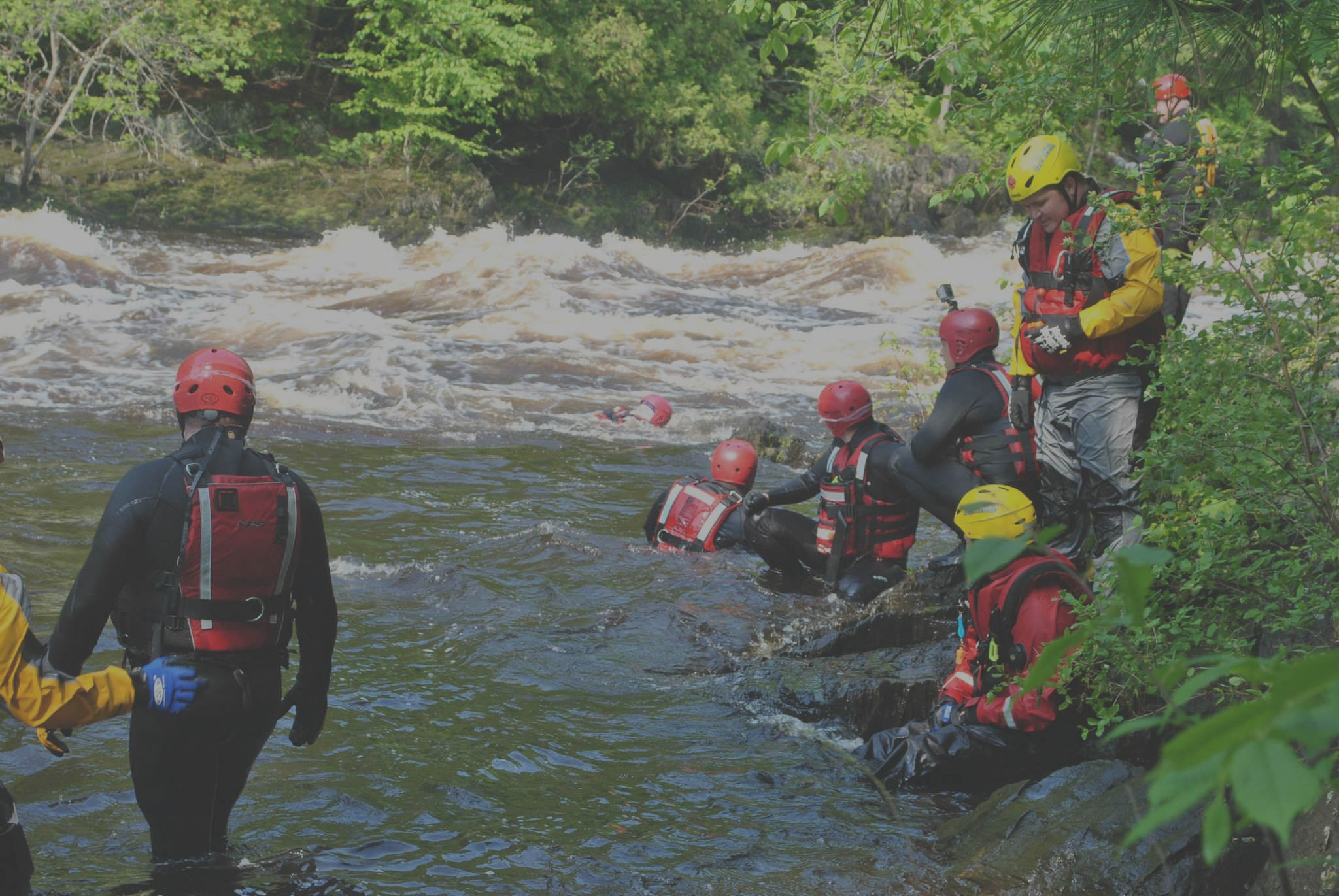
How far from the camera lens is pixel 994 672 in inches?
191

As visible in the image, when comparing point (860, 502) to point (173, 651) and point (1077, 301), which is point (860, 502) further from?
point (173, 651)

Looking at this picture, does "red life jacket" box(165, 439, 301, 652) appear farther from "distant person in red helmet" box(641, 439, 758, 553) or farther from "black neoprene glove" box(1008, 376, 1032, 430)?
Result: "distant person in red helmet" box(641, 439, 758, 553)

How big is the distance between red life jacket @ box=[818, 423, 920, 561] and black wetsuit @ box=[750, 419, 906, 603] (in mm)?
38

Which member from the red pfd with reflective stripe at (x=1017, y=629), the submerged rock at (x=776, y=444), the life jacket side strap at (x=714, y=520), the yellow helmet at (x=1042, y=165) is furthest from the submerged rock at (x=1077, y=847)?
the submerged rock at (x=776, y=444)

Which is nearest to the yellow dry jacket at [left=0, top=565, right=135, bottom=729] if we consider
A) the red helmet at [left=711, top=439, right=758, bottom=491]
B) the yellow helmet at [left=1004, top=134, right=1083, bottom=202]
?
the yellow helmet at [left=1004, top=134, right=1083, bottom=202]

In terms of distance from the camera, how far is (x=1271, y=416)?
3.66 m

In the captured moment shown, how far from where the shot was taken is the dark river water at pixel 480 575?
4.47 meters

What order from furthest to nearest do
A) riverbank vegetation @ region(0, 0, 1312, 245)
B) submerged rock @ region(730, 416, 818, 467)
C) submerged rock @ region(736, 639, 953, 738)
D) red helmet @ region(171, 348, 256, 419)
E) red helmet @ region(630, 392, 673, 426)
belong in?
riverbank vegetation @ region(0, 0, 1312, 245), red helmet @ region(630, 392, 673, 426), submerged rock @ region(730, 416, 818, 467), submerged rock @ region(736, 639, 953, 738), red helmet @ region(171, 348, 256, 419)

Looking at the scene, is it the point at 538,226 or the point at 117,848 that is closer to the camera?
the point at 117,848

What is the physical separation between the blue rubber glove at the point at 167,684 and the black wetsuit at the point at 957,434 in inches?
163

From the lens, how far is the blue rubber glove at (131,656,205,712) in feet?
11.8

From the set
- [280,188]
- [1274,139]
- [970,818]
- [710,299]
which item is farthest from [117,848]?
[1274,139]

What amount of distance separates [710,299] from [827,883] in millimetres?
19182

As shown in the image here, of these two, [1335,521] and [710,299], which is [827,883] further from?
[710,299]
